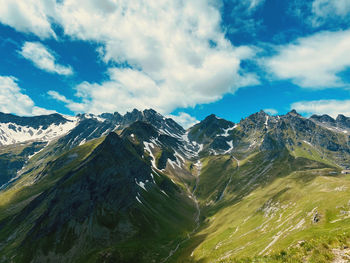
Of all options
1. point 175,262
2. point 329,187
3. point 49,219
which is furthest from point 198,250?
point 49,219

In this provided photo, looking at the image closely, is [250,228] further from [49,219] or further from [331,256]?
[49,219]

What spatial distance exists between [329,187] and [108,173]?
16602cm

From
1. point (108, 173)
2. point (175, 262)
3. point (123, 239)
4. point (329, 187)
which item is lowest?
point (175, 262)

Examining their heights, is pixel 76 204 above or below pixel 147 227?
above

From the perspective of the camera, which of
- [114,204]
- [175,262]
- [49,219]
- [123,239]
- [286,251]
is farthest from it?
[114,204]

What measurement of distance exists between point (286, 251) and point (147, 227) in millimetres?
164838

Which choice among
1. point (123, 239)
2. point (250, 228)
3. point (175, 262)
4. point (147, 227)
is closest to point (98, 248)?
point (123, 239)

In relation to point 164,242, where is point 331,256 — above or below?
above

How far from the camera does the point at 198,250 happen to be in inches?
4665

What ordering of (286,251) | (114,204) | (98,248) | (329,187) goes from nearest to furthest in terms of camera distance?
(286,251) < (329,187) < (98,248) < (114,204)

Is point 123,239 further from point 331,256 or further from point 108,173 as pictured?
point 331,256

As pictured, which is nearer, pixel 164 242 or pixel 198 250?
pixel 198 250

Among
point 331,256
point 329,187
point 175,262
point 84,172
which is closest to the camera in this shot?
point 331,256

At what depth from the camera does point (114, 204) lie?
580 feet
